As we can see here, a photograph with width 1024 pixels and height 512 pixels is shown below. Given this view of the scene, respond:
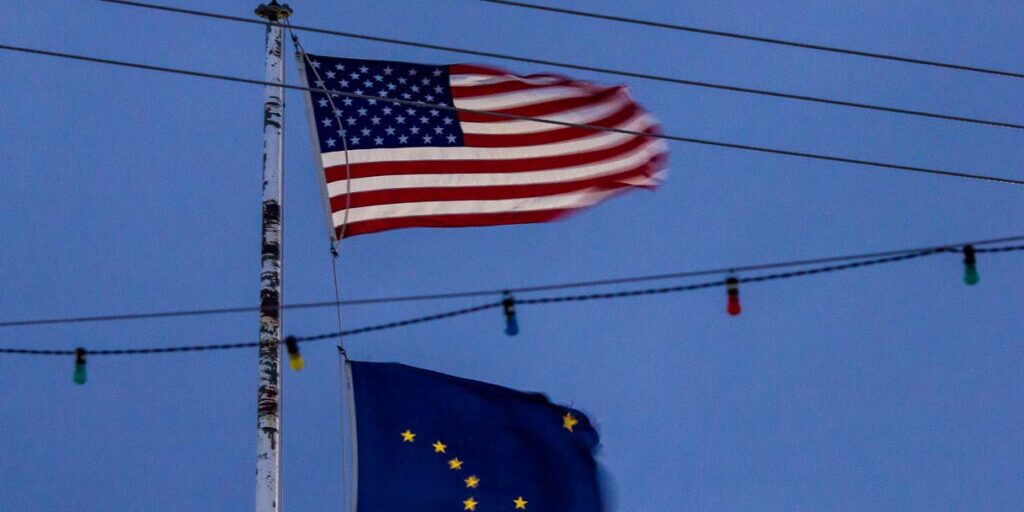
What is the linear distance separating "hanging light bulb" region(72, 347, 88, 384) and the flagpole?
138 centimetres

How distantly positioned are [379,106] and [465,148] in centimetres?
91

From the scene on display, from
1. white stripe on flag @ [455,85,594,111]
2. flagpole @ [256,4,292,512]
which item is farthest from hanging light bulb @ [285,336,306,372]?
white stripe on flag @ [455,85,594,111]

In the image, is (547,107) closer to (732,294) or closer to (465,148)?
(465,148)

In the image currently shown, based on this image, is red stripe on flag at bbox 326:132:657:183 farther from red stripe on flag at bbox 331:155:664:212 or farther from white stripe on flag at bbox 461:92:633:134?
white stripe on flag at bbox 461:92:633:134

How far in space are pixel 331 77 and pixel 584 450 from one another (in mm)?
4231

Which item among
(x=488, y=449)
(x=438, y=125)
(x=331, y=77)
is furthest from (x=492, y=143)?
(x=488, y=449)

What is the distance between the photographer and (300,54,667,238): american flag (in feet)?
56.3

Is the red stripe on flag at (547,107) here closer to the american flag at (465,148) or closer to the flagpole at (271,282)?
the american flag at (465,148)

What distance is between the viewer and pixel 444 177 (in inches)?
686

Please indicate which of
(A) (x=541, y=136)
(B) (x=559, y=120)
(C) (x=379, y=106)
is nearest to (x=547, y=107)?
(B) (x=559, y=120)

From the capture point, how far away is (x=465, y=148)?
17.6m

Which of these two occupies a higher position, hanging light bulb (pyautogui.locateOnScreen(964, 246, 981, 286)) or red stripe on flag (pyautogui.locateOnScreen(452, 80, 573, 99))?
red stripe on flag (pyautogui.locateOnScreen(452, 80, 573, 99))

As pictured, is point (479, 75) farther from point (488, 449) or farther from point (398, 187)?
point (488, 449)

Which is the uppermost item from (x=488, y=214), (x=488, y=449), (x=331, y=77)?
(x=331, y=77)
